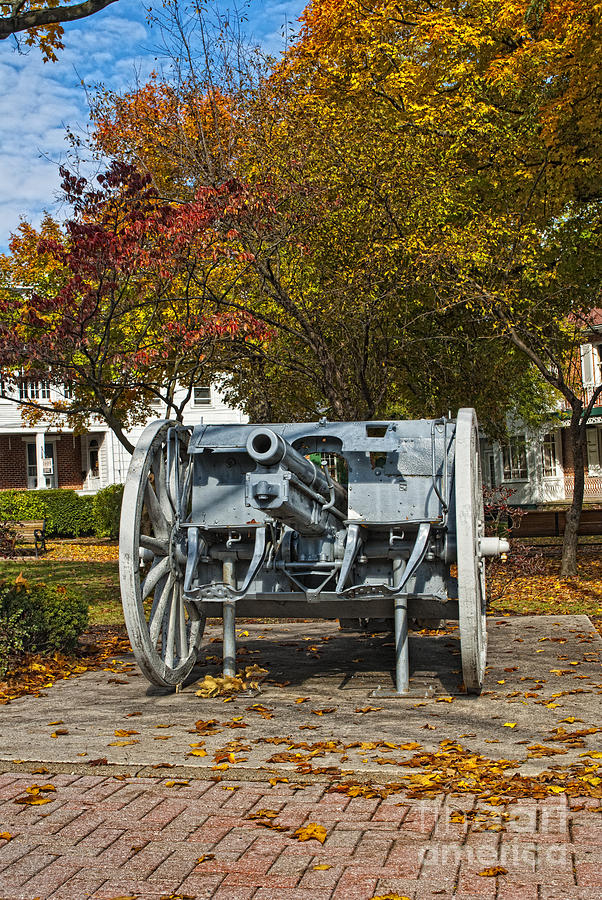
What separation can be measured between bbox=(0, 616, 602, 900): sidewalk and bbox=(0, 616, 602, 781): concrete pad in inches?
0.9

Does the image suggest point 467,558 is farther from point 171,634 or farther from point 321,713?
point 171,634

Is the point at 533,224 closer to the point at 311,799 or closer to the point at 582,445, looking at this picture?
Result: the point at 582,445

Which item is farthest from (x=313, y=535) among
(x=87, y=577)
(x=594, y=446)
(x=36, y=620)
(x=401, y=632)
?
(x=594, y=446)

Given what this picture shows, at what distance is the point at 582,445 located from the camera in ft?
46.2

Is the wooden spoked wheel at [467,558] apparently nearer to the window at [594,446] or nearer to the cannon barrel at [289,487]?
the cannon barrel at [289,487]

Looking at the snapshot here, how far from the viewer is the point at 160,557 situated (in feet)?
22.0

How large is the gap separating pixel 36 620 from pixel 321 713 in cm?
287

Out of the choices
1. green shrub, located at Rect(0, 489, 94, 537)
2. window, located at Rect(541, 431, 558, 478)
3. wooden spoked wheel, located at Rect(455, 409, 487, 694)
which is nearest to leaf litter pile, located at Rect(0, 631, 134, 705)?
wooden spoked wheel, located at Rect(455, 409, 487, 694)

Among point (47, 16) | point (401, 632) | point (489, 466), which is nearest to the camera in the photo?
point (401, 632)

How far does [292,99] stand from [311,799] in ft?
33.5

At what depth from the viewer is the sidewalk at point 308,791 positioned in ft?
11.9

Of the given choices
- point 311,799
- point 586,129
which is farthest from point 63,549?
point 311,799

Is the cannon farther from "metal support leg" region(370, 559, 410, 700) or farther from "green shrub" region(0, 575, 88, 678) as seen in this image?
"green shrub" region(0, 575, 88, 678)

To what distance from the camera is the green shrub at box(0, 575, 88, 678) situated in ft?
25.0
